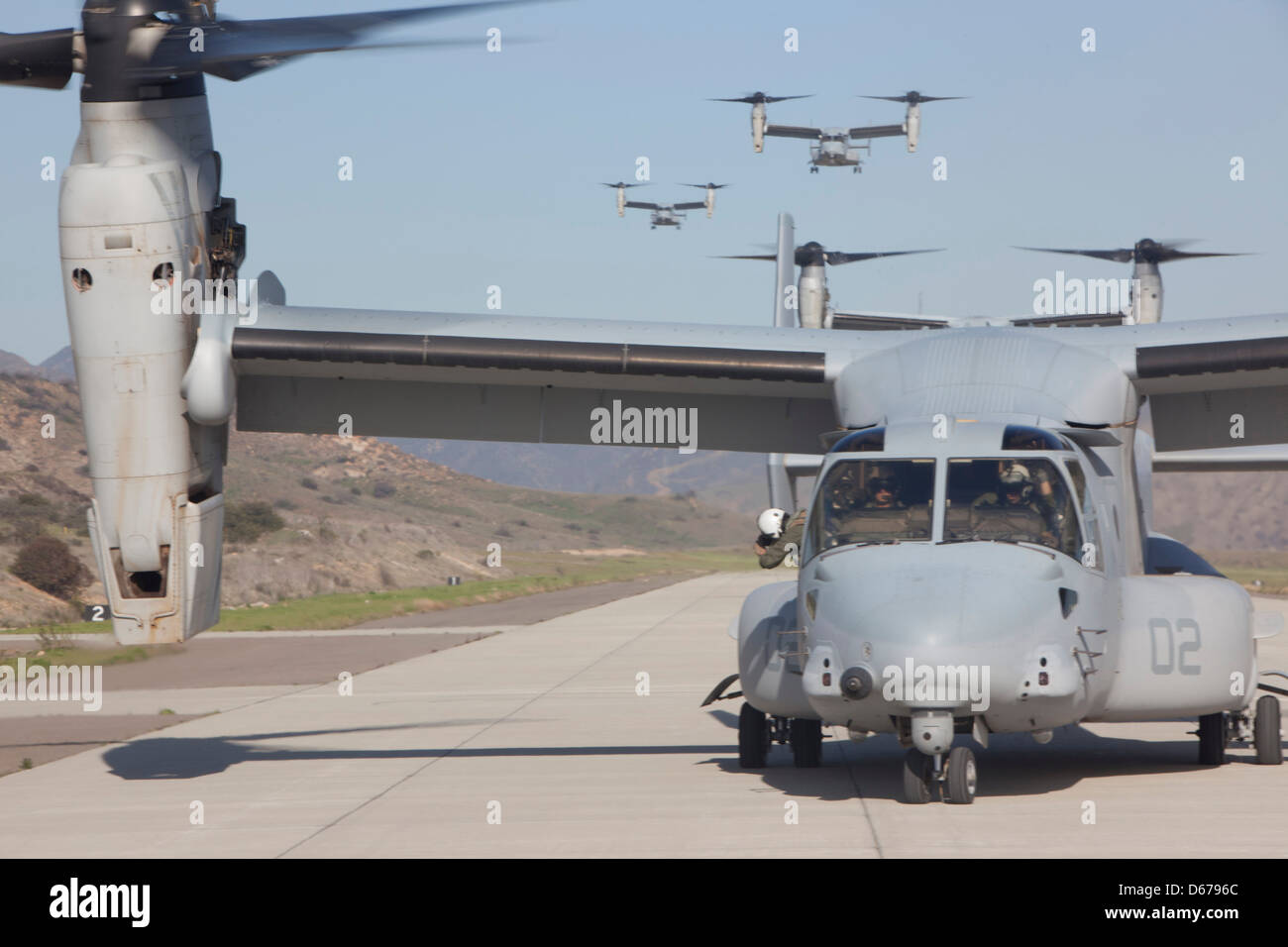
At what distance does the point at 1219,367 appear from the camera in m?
12.2

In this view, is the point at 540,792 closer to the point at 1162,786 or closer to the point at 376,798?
the point at 376,798

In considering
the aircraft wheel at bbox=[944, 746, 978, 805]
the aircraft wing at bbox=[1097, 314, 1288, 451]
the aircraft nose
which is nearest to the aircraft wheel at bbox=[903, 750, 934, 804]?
the aircraft wheel at bbox=[944, 746, 978, 805]

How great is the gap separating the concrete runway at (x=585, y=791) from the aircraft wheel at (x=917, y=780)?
0.09 meters

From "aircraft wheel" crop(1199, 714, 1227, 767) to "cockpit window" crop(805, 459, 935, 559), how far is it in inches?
158

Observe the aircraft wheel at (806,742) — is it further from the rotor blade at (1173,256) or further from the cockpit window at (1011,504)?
the rotor blade at (1173,256)

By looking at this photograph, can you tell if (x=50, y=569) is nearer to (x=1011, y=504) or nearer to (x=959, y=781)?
(x=959, y=781)

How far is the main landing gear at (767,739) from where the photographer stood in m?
13.0

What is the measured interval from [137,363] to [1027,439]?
6.85 meters

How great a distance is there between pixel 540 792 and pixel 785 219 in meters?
14.7

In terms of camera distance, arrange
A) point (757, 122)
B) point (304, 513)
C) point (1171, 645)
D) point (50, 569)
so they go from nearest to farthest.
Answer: point (1171, 645) < point (50, 569) < point (757, 122) < point (304, 513)

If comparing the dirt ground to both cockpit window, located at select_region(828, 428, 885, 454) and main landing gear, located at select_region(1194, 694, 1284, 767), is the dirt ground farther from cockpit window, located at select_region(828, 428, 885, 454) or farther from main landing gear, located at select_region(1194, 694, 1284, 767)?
main landing gear, located at select_region(1194, 694, 1284, 767)

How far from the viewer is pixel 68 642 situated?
3306 cm

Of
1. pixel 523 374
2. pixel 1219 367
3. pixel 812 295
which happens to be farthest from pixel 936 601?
pixel 812 295

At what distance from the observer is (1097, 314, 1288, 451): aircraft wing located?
12.2 meters
